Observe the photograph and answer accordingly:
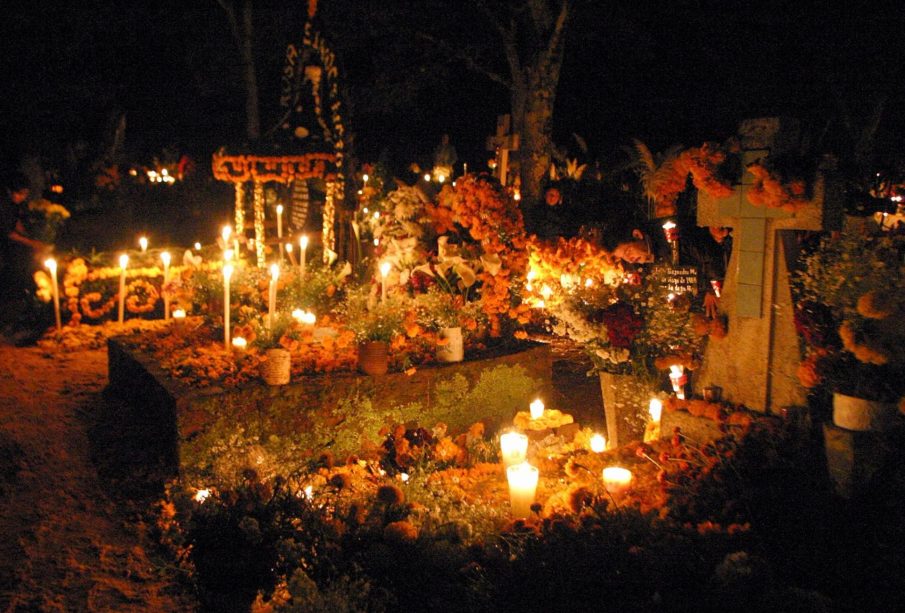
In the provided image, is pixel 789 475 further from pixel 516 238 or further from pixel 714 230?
pixel 516 238

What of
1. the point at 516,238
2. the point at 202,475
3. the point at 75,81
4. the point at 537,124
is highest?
the point at 75,81

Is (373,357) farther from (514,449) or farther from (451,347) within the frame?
(514,449)

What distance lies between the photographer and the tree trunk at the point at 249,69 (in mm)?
14234

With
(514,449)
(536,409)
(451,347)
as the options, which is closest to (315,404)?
(451,347)

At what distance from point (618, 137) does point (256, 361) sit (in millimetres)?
15207

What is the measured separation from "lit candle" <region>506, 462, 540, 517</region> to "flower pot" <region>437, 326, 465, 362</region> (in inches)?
90.5

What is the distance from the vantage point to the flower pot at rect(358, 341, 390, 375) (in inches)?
259

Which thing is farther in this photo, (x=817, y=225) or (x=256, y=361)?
(x=256, y=361)

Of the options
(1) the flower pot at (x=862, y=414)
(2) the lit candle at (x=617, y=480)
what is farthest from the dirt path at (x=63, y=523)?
(1) the flower pot at (x=862, y=414)

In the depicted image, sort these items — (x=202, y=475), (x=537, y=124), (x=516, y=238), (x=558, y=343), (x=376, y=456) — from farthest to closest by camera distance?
(x=537, y=124) → (x=516, y=238) → (x=558, y=343) → (x=376, y=456) → (x=202, y=475)

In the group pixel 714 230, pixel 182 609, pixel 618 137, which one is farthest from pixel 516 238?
pixel 618 137

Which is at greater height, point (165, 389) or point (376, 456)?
point (165, 389)

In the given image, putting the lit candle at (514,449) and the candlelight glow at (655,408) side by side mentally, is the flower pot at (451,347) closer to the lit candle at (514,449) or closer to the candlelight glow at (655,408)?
the lit candle at (514,449)

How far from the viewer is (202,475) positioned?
5617mm
